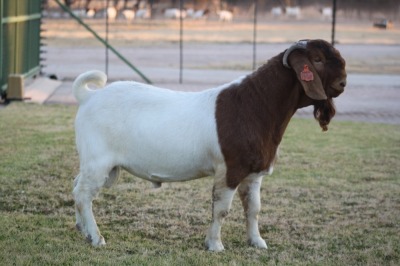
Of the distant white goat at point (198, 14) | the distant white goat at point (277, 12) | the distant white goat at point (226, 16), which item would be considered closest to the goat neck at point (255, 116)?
the distant white goat at point (226, 16)

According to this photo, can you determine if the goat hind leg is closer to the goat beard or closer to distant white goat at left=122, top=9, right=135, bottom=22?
the goat beard

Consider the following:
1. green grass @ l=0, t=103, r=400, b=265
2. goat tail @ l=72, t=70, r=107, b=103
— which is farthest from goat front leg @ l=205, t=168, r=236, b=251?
goat tail @ l=72, t=70, r=107, b=103

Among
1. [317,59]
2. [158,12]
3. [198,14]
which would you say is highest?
[317,59]

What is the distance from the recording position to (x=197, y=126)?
24.4ft

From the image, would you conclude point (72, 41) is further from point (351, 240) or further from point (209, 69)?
point (351, 240)

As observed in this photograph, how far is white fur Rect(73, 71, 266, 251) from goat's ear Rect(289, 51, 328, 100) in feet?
2.04

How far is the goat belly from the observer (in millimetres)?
7438

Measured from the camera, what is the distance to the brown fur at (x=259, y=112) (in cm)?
733

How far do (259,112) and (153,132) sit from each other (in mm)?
876

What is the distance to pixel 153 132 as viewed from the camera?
750 cm

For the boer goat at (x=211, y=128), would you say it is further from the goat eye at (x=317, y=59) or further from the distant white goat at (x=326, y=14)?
the distant white goat at (x=326, y=14)

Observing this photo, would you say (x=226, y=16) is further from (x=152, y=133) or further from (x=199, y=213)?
(x=152, y=133)

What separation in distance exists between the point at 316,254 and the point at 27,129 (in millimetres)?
7783

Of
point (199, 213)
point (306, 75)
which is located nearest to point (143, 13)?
point (199, 213)
